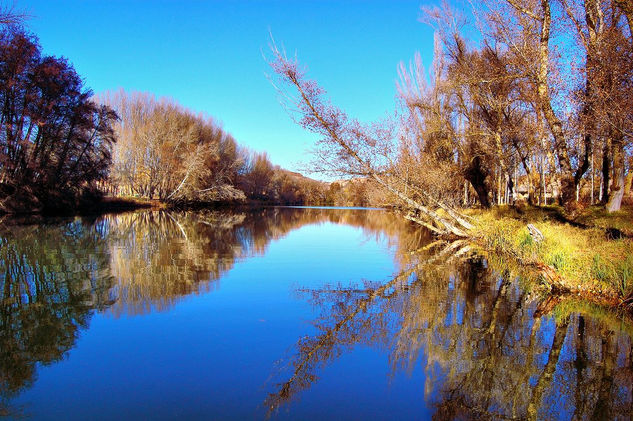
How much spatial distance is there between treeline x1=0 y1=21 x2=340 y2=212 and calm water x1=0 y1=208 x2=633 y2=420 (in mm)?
11464

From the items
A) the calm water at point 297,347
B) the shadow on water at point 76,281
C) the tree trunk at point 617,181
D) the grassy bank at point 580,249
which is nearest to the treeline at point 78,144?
the shadow on water at point 76,281

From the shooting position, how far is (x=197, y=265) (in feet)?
28.2

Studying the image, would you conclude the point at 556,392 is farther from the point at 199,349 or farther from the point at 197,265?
the point at 197,265

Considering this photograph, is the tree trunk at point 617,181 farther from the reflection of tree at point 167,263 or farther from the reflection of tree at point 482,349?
the reflection of tree at point 482,349

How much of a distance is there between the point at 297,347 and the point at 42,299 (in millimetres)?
3765

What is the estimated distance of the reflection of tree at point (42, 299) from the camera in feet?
12.1

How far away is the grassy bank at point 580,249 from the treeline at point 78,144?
15386mm

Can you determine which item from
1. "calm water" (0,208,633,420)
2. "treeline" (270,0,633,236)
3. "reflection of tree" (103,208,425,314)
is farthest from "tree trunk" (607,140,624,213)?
"calm water" (0,208,633,420)

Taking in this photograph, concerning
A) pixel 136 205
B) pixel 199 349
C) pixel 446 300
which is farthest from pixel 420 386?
pixel 136 205

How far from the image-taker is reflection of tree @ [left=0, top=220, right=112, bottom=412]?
3.68 metres

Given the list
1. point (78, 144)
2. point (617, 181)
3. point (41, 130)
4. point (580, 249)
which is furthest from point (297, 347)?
point (78, 144)

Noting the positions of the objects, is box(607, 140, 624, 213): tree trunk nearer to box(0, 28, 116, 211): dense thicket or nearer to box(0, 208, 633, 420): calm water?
box(0, 208, 633, 420): calm water

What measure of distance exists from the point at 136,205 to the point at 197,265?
29.8 metres

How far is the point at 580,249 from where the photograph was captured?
7.27 metres
